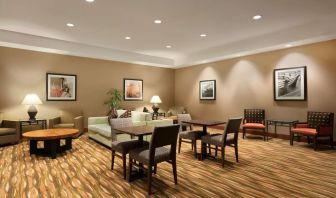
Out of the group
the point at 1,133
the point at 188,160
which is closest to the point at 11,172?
the point at 1,133

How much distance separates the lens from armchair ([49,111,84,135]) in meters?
6.12

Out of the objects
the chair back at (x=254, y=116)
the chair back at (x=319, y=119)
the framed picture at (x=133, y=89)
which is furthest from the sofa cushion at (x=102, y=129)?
the chair back at (x=319, y=119)

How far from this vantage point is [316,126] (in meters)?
5.21

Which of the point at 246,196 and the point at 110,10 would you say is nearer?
the point at 246,196

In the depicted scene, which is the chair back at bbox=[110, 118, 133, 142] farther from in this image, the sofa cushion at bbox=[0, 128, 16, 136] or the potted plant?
the potted plant

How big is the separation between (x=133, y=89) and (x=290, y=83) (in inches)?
227

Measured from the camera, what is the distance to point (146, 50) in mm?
7922

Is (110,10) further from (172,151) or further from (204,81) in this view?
(204,81)

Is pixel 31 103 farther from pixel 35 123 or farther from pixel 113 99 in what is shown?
pixel 113 99

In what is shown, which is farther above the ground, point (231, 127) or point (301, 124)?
point (231, 127)

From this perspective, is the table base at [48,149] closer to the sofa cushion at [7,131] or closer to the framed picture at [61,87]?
the sofa cushion at [7,131]

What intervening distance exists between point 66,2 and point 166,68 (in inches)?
244

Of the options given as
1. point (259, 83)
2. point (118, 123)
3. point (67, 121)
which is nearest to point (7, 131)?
point (67, 121)

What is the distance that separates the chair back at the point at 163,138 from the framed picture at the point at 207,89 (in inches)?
216
